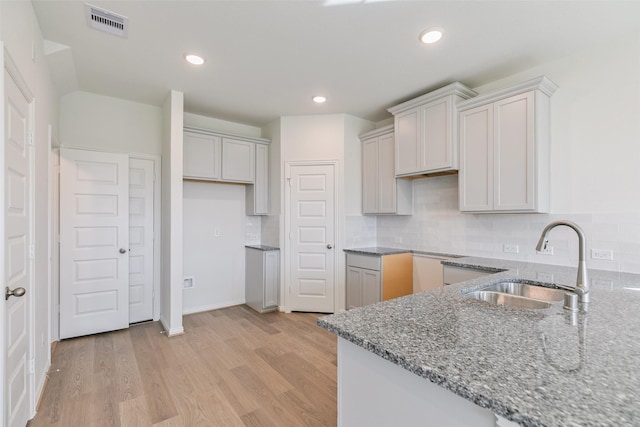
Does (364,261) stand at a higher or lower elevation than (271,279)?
higher

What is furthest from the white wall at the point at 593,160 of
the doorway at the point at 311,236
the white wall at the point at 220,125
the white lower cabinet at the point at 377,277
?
the white wall at the point at 220,125

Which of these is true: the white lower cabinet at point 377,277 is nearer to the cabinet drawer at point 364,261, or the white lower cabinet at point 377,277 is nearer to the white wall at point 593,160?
the cabinet drawer at point 364,261

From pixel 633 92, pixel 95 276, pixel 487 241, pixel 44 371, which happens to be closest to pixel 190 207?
pixel 95 276

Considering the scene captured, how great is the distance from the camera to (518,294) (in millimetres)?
1907

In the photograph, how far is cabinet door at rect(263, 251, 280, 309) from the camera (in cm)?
411

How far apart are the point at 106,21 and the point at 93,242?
229 cm

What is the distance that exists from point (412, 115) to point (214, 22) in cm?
222

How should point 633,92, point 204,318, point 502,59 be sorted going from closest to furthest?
point 633,92 → point 502,59 → point 204,318

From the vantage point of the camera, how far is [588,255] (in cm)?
249

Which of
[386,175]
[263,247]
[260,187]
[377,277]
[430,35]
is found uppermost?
[430,35]

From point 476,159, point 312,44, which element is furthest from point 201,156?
point 476,159

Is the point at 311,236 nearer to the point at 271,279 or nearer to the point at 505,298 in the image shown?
the point at 271,279

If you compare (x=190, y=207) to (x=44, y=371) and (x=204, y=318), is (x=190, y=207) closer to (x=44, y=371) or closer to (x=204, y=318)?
(x=204, y=318)

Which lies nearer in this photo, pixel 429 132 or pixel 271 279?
pixel 429 132
